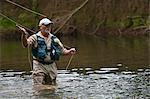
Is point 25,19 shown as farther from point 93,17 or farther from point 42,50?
point 42,50

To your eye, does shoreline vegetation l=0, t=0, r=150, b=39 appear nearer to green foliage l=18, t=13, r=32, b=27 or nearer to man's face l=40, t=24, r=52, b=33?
green foliage l=18, t=13, r=32, b=27

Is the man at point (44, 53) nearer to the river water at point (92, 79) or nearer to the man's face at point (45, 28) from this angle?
the man's face at point (45, 28)

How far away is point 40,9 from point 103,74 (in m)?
47.6

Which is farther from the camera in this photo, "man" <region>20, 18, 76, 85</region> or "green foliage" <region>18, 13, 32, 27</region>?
"green foliage" <region>18, 13, 32, 27</region>

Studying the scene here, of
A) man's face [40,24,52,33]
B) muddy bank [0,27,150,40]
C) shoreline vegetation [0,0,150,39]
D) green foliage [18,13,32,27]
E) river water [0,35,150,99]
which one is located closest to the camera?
river water [0,35,150,99]

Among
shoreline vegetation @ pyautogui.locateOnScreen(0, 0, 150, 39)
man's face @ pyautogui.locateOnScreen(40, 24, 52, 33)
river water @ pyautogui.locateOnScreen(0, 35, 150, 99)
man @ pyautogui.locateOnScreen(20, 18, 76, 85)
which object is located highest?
shoreline vegetation @ pyautogui.locateOnScreen(0, 0, 150, 39)

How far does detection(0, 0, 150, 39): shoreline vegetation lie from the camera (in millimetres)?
57966

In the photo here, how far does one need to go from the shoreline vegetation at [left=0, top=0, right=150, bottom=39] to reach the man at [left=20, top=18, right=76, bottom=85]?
4110 cm

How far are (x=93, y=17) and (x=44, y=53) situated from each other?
48081 mm

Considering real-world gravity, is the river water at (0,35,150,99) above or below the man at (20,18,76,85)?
below

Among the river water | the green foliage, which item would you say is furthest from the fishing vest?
the green foliage

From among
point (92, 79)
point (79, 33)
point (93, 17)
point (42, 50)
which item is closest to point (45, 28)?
point (42, 50)

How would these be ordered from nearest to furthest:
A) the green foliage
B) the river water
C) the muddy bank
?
the river water → the muddy bank → the green foliage

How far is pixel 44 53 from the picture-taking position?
570 inches
